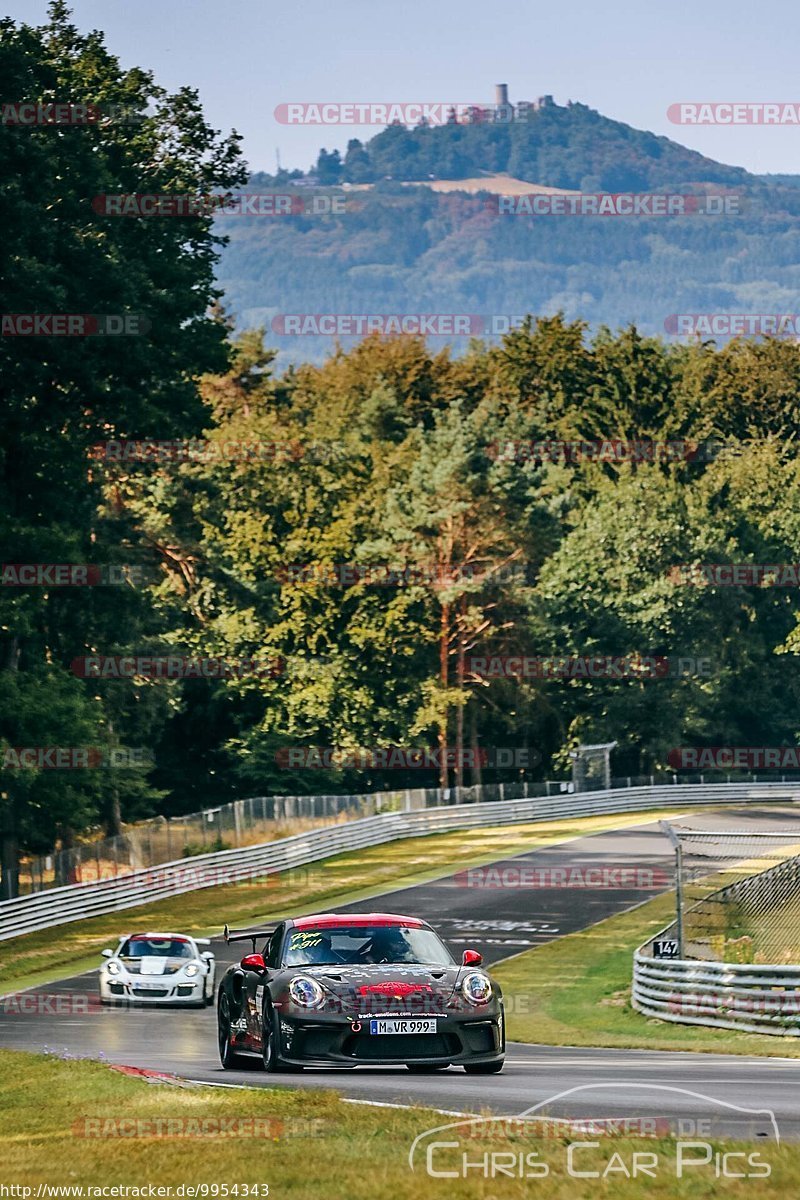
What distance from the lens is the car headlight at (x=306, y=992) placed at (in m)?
15.6

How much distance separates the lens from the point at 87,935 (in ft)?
147

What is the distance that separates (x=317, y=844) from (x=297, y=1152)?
157 feet

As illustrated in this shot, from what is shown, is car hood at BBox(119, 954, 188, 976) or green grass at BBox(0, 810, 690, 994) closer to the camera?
car hood at BBox(119, 954, 188, 976)

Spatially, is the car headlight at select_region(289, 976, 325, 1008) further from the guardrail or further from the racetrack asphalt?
the guardrail

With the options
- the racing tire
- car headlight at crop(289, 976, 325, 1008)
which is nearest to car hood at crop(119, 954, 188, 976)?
the racing tire

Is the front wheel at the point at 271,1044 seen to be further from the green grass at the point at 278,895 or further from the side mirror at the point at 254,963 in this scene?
the green grass at the point at 278,895

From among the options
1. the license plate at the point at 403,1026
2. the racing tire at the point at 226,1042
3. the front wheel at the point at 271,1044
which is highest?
the license plate at the point at 403,1026

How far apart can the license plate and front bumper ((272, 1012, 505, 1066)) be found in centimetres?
4

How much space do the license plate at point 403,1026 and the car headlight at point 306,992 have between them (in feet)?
1.63

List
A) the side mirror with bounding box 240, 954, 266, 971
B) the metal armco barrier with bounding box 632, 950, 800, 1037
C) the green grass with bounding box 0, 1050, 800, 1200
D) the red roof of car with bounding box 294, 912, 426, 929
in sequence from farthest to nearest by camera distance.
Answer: the metal armco barrier with bounding box 632, 950, 800, 1037
the red roof of car with bounding box 294, 912, 426, 929
the side mirror with bounding box 240, 954, 266, 971
the green grass with bounding box 0, 1050, 800, 1200

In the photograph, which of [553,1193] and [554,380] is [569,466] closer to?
[554,380]

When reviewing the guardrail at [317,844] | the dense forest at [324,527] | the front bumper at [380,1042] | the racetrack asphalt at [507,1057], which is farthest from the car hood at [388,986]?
the dense forest at [324,527]

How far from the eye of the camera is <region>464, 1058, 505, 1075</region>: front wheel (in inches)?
627

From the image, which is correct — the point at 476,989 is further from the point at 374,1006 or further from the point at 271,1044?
the point at 271,1044
